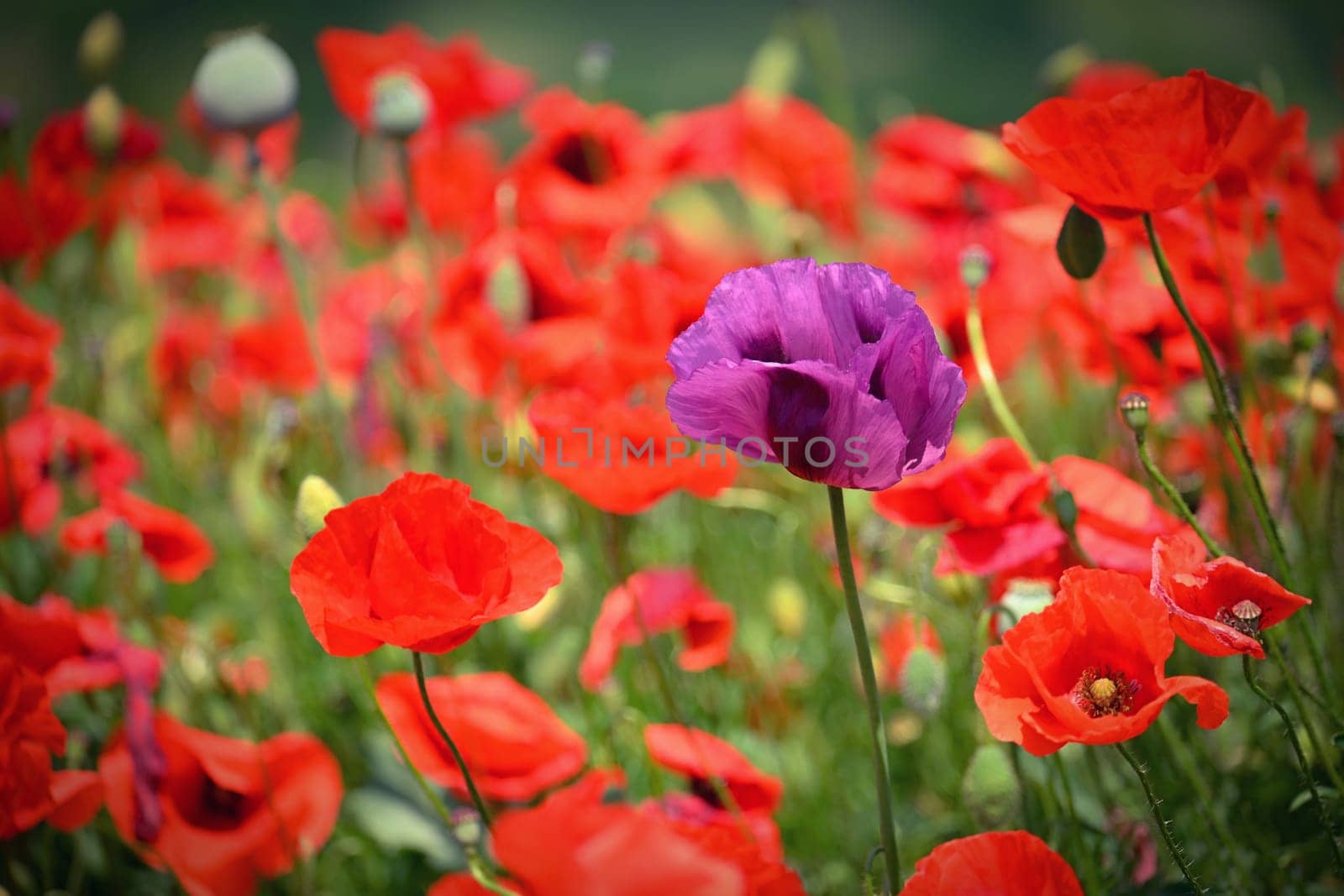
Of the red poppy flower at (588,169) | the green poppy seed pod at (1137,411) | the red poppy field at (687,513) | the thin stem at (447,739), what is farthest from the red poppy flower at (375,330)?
the green poppy seed pod at (1137,411)

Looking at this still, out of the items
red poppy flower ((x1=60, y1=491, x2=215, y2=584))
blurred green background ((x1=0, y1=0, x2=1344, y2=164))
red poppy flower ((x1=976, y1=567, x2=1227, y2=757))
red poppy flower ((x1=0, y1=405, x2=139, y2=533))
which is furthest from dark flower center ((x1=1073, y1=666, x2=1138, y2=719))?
blurred green background ((x1=0, y1=0, x2=1344, y2=164))

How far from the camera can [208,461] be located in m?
1.40

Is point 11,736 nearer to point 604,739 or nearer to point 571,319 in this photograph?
point 604,739

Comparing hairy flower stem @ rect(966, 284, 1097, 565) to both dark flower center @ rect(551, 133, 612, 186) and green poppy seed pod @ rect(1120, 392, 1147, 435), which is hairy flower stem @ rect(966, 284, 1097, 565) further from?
dark flower center @ rect(551, 133, 612, 186)

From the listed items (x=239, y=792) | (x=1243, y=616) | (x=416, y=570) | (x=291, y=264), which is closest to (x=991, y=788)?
(x=1243, y=616)

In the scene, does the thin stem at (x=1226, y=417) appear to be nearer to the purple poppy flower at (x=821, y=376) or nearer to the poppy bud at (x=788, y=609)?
the purple poppy flower at (x=821, y=376)

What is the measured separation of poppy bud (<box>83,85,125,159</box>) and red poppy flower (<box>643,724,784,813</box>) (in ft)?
2.63

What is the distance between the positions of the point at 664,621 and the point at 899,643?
7.2 inches

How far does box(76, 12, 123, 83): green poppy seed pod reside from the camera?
1.05 meters

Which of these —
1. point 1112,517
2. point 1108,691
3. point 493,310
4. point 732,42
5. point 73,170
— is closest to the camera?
point 1108,691

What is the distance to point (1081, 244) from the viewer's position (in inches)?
22.3

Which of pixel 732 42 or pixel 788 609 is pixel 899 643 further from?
pixel 732 42

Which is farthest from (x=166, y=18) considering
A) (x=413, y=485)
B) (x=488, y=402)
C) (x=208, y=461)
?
(x=413, y=485)

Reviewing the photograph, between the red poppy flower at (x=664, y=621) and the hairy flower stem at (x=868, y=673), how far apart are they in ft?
0.81
